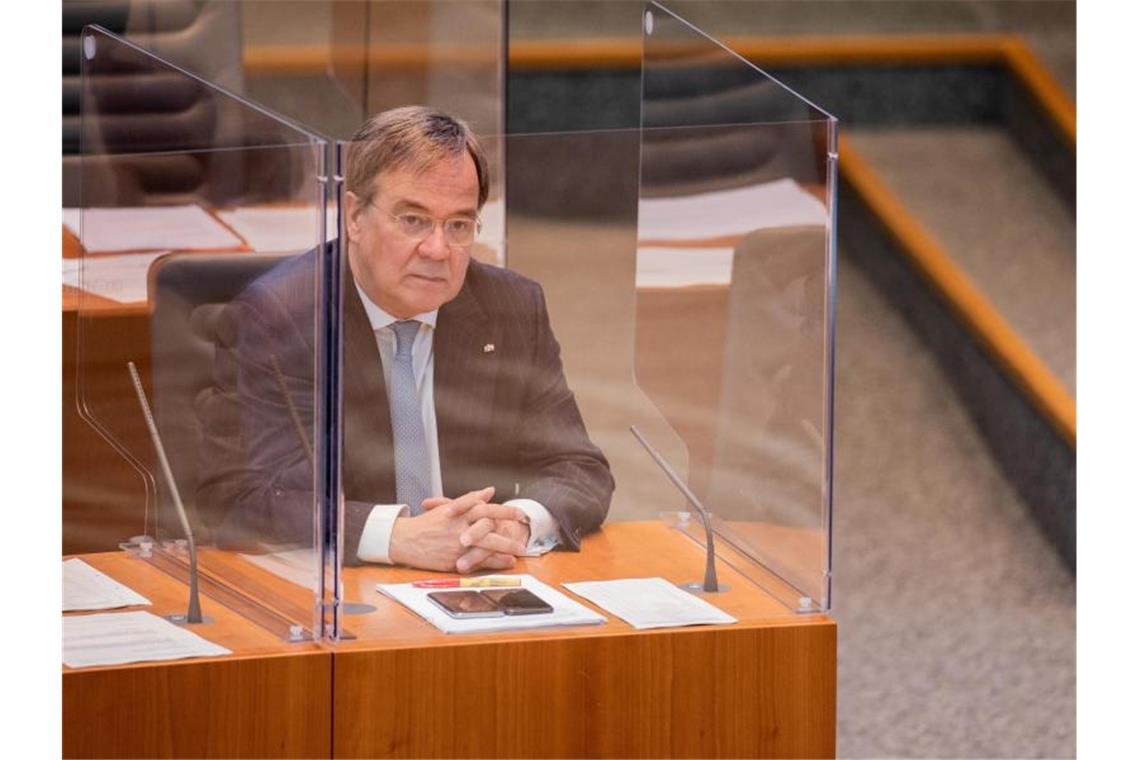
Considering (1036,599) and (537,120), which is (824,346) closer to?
(1036,599)

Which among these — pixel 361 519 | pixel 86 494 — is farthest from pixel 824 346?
pixel 86 494

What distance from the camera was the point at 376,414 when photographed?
2191mm

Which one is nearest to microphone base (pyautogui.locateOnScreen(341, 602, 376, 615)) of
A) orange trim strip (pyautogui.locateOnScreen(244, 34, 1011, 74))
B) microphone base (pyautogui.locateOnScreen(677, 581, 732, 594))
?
microphone base (pyautogui.locateOnScreen(677, 581, 732, 594))

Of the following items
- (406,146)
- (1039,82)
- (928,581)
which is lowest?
(928,581)

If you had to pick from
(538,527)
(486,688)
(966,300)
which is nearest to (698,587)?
(538,527)

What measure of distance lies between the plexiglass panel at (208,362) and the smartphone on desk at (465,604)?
0.52 ft

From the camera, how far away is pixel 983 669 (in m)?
3.80

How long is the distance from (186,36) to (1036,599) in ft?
7.45

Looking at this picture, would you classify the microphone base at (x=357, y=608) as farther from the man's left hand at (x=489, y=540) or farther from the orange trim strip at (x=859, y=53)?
the orange trim strip at (x=859, y=53)

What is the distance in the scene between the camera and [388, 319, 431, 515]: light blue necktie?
7.24 feet

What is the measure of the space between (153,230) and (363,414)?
31cm

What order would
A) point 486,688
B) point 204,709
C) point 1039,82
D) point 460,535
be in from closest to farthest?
point 204,709
point 486,688
point 460,535
point 1039,82

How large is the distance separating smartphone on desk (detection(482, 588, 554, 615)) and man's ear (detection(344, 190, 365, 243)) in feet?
1.43

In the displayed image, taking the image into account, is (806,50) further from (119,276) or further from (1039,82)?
(119,276)
